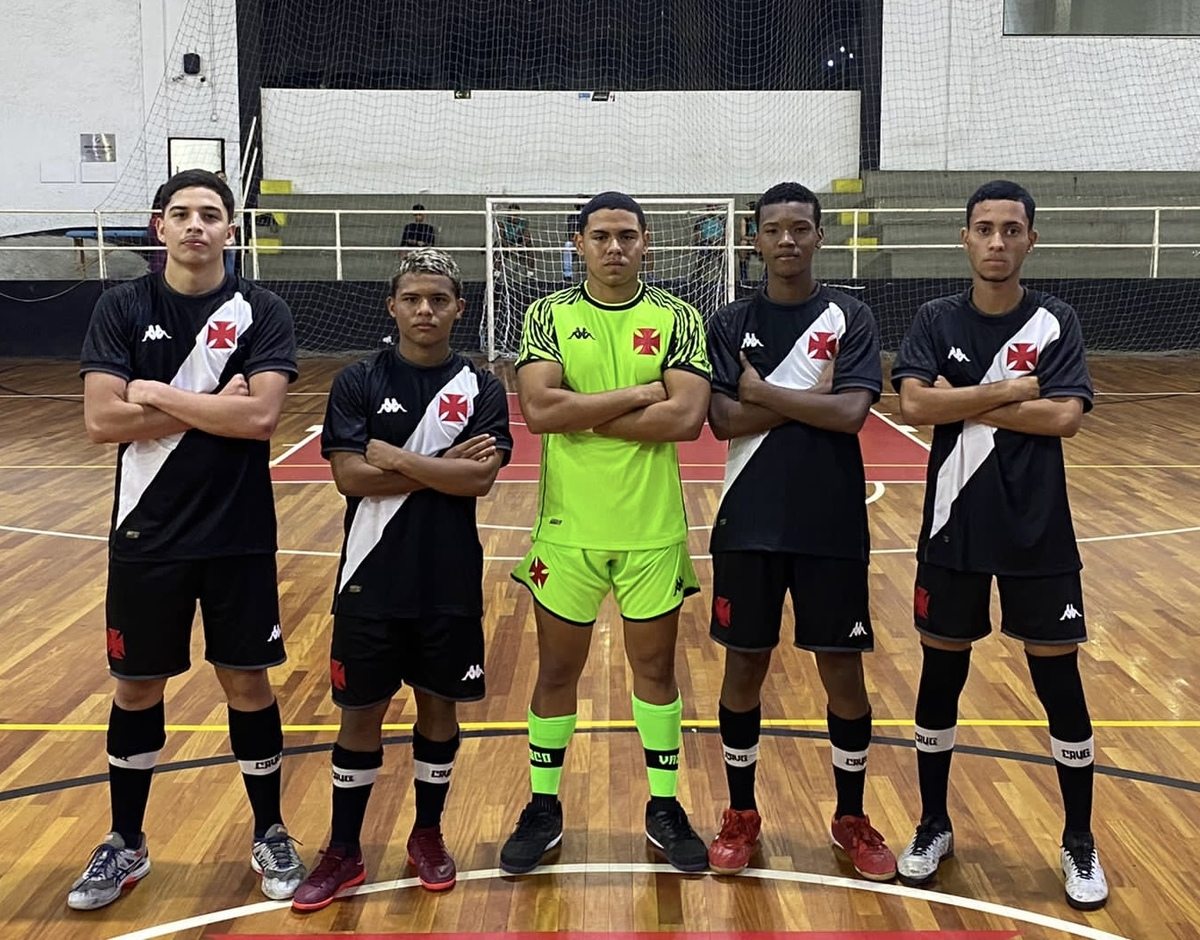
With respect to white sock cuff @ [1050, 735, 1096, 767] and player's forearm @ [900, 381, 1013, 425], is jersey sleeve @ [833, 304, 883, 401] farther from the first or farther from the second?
white sock cuff @ [1050, 735, 1096, 767]

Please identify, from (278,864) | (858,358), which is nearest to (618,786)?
(278,864)

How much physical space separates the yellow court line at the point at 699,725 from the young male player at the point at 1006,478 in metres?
1.09

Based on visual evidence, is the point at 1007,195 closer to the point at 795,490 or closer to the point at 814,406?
the point at 814,406

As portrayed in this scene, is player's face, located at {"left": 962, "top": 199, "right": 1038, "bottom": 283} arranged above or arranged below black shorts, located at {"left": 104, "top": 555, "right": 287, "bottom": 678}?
above

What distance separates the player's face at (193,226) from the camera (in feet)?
10.1

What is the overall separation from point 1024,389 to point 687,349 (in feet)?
2.66

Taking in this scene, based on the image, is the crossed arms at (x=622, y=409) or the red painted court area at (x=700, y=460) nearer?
the crossed arms at (x=622, y=409)

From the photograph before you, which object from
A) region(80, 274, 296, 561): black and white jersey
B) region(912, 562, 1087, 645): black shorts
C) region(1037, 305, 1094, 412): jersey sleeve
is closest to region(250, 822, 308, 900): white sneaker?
region(80, 274, 296, 561): black and white jersey

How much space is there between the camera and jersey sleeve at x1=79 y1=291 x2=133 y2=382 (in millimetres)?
3092

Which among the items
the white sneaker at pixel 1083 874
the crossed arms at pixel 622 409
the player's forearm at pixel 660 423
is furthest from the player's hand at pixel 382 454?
the white sneaker at pixel 1083 874

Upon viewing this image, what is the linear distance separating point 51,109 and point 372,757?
1640 centimetres

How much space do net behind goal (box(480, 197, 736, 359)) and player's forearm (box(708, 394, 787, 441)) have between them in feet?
35.7

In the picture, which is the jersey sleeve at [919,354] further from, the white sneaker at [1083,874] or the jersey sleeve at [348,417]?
the jersey sleeve at [348,417]

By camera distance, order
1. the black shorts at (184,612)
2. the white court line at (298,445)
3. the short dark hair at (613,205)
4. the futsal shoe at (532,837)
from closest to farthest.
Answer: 1. the black shorts at (184,612)
2. the short dark hair at (613,205)
3. the futsal shoe at (532,837)
4. the white court line at (298,445)
